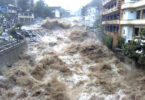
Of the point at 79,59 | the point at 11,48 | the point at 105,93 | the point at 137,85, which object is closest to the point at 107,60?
the point at 79,59

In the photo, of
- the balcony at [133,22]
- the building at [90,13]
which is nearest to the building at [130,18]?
the balcony at [133,22]

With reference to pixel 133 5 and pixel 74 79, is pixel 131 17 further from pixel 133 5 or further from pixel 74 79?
pixel 74 79

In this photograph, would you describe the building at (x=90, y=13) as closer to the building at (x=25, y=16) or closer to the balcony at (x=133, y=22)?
the building at (x=25, y=16)

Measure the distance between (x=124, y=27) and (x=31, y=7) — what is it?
3577 cm

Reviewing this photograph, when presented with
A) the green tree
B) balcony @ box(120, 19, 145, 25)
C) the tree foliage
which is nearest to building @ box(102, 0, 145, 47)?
balcony @ box(120, 19, 145, 25)

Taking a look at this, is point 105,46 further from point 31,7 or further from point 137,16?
point 31,7

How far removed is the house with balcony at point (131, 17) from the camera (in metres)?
17.5

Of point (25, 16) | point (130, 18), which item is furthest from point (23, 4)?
point (130, 18)

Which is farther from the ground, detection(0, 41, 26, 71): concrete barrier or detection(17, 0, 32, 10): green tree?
detection(17, 0, 32, 10): green tree

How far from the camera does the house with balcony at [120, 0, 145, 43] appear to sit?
1747 cm

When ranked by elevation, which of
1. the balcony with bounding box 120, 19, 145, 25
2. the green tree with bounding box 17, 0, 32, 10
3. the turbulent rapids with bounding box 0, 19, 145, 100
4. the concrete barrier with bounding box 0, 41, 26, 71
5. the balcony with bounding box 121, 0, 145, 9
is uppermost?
the green tree with bounding box 17, 0, 32, 10

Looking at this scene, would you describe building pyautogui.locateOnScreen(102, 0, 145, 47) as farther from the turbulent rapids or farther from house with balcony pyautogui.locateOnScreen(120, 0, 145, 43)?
the turbulent rapids

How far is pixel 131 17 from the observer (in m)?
19.1

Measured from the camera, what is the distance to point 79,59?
1752 cm
